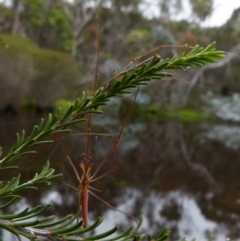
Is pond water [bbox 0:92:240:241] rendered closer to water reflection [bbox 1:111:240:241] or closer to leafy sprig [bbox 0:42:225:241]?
water reflection [bbox 1:111:240:241]

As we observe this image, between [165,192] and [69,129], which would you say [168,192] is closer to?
[165,192]

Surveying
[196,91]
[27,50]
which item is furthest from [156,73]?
[196,91]

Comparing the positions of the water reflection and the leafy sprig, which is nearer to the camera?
the leafy sprig

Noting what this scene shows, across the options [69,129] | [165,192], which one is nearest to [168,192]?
[165,192]

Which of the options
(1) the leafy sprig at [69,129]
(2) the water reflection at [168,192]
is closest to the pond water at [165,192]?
(2) the water reflection at [168,192]

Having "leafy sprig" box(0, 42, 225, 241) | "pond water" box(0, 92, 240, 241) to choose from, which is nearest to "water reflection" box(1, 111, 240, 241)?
"pond water" box(0, 92, 240, 241)

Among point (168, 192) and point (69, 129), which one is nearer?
point (69, 129)

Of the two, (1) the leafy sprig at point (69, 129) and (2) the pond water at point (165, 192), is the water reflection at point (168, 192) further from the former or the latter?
(1) the leafy sprig at point (69, 129)

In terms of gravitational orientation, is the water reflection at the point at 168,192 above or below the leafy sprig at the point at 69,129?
below

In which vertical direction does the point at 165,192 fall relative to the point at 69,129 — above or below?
below
